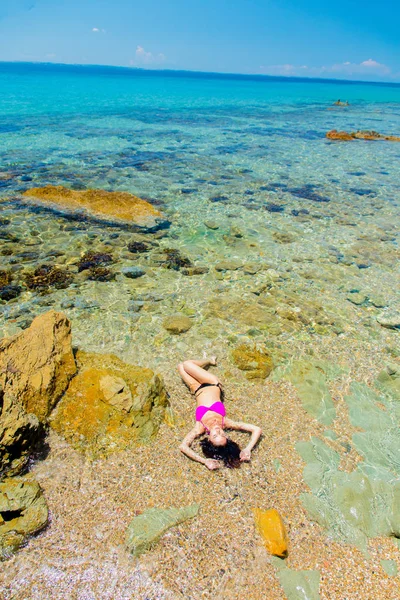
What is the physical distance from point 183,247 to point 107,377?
7.43m

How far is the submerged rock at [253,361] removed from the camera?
25.0 ft

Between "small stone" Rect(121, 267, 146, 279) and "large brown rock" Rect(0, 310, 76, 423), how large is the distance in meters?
4.03

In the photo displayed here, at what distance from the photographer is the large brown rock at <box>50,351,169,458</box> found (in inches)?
232

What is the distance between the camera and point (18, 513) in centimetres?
470

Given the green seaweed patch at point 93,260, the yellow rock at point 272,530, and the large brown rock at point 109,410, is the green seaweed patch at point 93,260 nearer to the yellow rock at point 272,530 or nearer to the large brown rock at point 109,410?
the large brown rock at point 109,410

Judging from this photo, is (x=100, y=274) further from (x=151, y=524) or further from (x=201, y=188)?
(x=201, y=188)

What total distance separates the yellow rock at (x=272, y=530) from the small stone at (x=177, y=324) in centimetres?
450

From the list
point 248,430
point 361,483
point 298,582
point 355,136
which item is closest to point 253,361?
point 248,430

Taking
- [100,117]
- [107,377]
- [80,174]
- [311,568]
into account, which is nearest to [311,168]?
[80,174]

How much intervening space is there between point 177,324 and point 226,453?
12.2 ft

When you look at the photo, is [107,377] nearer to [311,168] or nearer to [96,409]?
[96,409]

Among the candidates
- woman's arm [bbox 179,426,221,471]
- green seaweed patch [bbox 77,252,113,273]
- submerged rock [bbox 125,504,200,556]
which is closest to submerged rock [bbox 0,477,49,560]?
submerged rock [bbox 125,504,200,556]

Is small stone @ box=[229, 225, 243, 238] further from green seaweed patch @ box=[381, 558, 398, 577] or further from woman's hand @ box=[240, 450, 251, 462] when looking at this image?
green seaweed patch @ box=[381, 558, 398, 577]

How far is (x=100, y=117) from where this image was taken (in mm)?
40844
